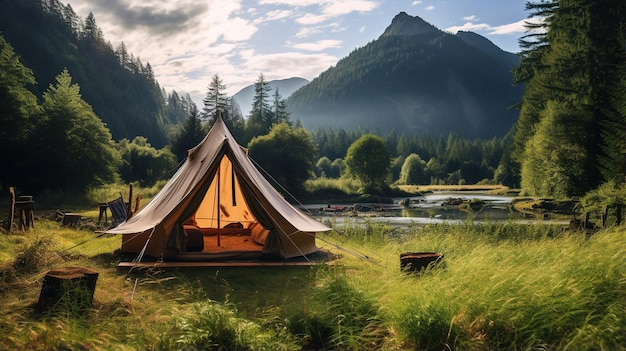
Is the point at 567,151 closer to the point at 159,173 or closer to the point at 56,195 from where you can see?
the point at 56,195

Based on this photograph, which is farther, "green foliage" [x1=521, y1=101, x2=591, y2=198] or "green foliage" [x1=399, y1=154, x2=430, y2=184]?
"green foliage" [x1=399, y1=154, x2=430, y2=184]

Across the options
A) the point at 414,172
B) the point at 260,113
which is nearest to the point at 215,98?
the point at 260,113

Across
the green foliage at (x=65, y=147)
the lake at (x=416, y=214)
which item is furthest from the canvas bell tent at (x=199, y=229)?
the green foliage at (x=65, y=147)

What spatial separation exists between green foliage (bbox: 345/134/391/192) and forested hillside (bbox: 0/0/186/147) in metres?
40.2

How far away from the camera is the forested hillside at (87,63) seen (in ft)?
224

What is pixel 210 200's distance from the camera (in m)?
12.3

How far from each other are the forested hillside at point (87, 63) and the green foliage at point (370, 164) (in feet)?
132

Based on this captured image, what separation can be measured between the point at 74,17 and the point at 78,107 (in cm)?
7363

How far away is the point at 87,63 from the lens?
80375 millimetres

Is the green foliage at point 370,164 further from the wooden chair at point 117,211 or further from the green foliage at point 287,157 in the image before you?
the wooden chair at point 117,211

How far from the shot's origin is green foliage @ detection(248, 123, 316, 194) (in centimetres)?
4519

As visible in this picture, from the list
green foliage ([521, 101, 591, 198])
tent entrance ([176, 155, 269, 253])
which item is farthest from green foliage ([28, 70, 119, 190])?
green foliage ([521, 101, 591, 198])

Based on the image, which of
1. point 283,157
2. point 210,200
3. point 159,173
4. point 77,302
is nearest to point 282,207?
point 210,200

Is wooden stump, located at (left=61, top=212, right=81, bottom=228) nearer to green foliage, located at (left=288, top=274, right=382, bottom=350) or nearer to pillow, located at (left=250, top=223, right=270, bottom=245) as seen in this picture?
pillow, located at (left=250, top=223, right=270, bottom=245)
